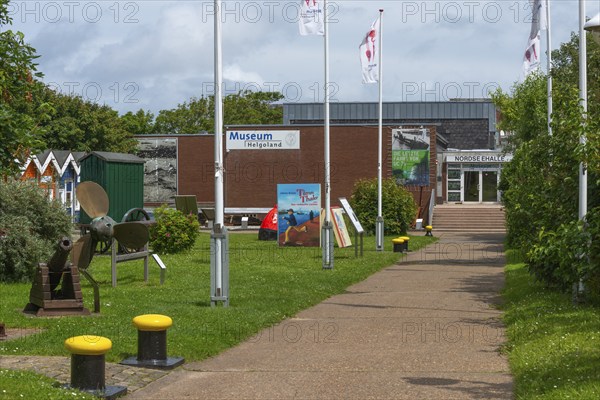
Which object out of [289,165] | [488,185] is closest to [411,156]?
[289,165]

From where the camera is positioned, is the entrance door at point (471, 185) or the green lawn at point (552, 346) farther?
the entrance door at point (471, 185)

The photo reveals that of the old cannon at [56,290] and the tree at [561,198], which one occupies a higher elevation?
the tree at [561,198]

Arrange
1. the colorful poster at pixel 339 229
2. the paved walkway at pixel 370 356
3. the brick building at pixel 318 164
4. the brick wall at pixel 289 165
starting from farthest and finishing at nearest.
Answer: the brick wall at pixel 289 165 < the brick building at pixel 318 164 < the colorful poster at pixel 339 229 < the paved walkway at pixel 370 356

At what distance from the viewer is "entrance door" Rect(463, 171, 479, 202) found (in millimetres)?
63281

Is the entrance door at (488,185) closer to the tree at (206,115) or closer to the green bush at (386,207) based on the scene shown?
the green bush at (386,207)

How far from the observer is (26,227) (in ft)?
62.8

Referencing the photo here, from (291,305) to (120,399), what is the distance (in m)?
7.16

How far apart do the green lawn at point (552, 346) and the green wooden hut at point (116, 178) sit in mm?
24419

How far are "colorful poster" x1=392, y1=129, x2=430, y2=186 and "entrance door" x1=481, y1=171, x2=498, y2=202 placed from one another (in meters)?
9.08

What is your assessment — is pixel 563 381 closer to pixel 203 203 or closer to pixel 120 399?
pixel 120 399

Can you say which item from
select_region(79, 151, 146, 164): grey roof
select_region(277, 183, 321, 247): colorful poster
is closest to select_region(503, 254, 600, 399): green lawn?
select_region(277, 183, 321, 247): colorful poster

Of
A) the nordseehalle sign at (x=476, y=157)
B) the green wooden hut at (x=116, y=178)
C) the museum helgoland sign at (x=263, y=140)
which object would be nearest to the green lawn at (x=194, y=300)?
→ the green wooden hut at (x=116, y=178)

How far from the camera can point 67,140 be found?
214 ft

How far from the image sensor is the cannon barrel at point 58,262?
13945 mm
